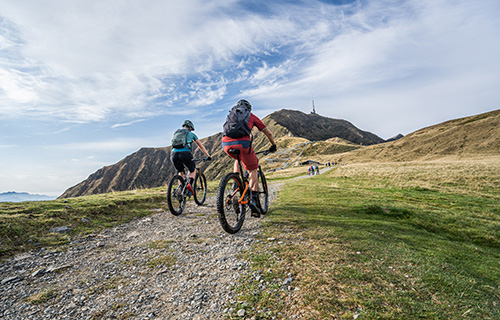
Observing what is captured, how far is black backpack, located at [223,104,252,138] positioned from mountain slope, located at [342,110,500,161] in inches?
3891

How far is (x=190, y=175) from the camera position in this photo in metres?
9.84

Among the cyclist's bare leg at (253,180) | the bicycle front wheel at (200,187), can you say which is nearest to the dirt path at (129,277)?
the cyclist's bare leg at (253,180)

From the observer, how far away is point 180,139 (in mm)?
9188

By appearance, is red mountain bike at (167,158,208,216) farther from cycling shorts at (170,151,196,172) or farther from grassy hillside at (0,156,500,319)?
grassy hillside at (0,156,500,319)

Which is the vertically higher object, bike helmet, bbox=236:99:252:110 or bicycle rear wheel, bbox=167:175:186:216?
bike helmet, bbox=236:99:252:110

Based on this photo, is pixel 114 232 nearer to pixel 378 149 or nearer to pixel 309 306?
pixel 309 306

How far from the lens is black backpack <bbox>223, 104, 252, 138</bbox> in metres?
5.76

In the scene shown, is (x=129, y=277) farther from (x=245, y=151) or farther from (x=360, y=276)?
(x=360, y=276)

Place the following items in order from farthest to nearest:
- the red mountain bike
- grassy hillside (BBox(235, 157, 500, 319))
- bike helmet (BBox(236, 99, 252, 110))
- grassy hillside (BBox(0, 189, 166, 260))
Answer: the red mountain bike, bike helmet (BBox(236, 99, 252, 110)), grassy hillside (BBox(0, 189, 166, 260)), grassy hillside (BBox(235, 157, 500, 319))

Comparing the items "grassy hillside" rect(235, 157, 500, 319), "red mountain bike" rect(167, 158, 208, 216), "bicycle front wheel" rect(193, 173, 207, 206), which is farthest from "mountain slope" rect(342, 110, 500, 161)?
"red mountain bike" rect(167, 158, 208, 216)

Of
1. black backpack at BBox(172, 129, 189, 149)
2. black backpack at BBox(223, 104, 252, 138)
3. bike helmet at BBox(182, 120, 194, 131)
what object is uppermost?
bike helmet at BBox(182, 120, 194, 131)

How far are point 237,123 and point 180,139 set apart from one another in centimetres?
436

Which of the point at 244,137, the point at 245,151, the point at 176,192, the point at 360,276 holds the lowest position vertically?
the point at 360,276

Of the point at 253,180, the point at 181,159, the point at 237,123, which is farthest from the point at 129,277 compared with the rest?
the point at 181,159
